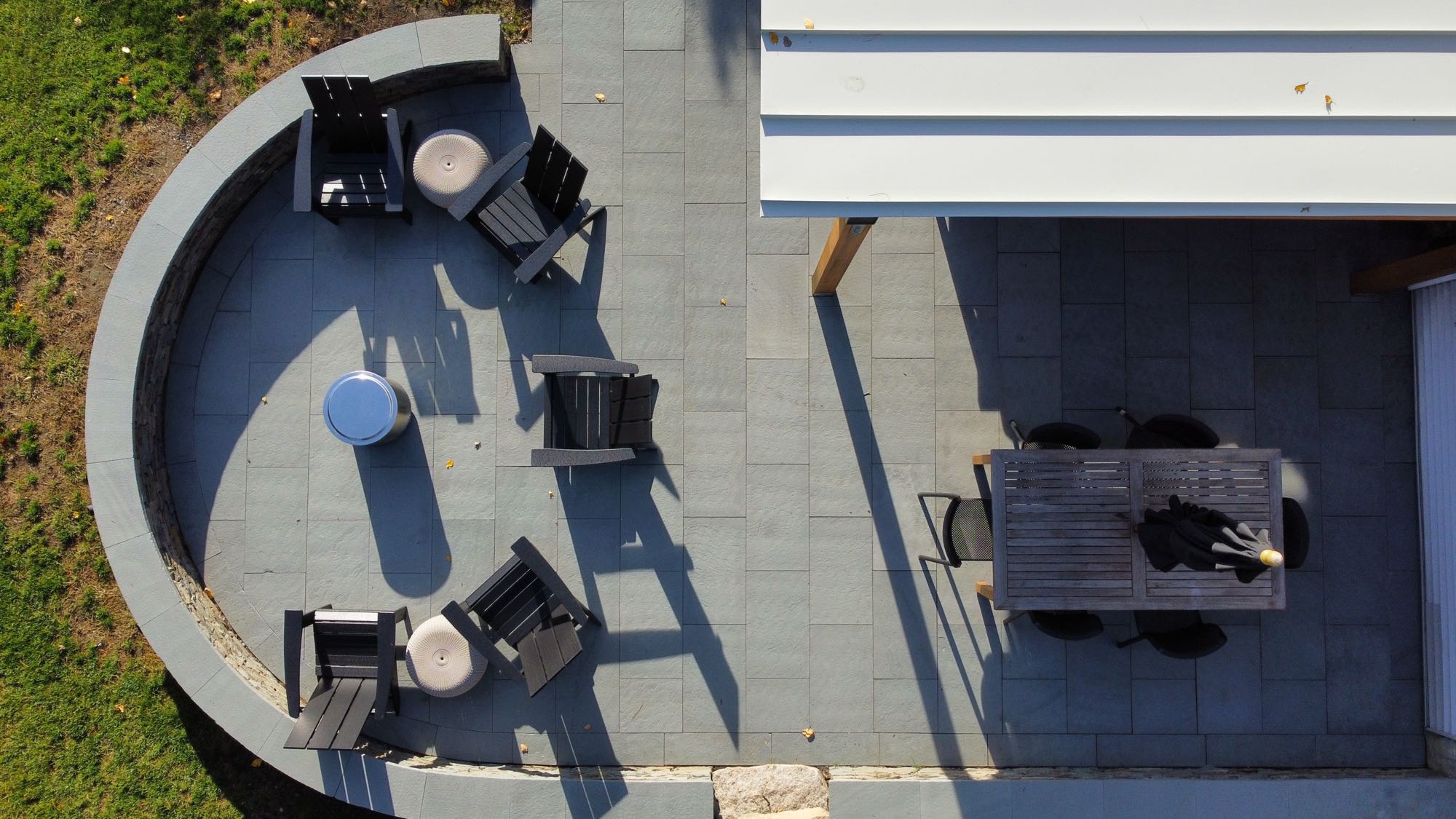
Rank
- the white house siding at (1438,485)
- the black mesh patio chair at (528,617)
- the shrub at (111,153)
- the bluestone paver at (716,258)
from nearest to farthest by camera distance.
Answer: the black mesh patio chair at (528,617)
the white house siding at (1438,485)
the bluestone paver at (716,258)
the shrub at (111,153)

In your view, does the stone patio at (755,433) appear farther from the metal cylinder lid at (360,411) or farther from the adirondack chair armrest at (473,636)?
the adirondack chair armrest at (473,636)

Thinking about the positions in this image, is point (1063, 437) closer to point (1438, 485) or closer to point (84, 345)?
point (1438, 485)

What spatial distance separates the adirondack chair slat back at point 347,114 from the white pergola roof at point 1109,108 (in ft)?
10.1

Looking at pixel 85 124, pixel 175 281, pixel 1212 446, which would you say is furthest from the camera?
pixel 85 124

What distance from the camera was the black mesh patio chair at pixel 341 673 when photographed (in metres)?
4.77

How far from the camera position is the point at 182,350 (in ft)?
18.3

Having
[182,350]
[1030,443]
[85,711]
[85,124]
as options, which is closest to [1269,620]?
[1030,443]

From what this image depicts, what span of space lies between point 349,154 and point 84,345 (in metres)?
2.77

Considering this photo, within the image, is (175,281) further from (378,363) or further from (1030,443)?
(1030,443)

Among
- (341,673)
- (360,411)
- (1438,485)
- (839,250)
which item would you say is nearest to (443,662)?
(341,673)

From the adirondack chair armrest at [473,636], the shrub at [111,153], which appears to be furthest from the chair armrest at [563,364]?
the shrub at [111,153]

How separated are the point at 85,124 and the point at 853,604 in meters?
7.32

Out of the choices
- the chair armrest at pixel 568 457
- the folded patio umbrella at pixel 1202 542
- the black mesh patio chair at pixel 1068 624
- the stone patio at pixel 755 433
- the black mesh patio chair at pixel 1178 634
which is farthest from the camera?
the stone patio at pixel 755 433

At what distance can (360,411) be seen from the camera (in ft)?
16.5
